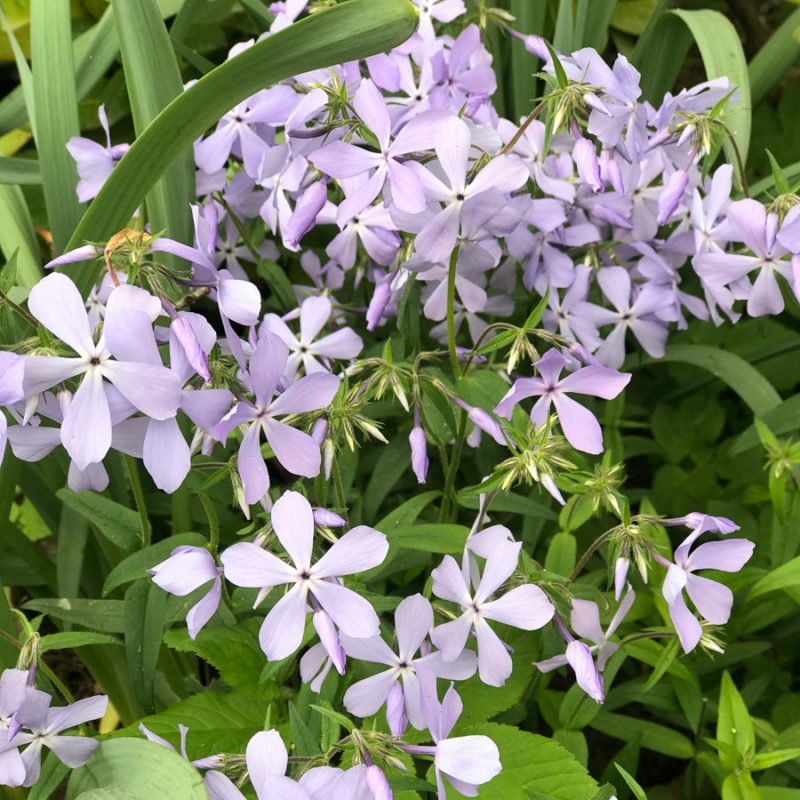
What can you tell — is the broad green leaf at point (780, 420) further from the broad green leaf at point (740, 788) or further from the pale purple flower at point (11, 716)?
the pale purple flower at point (11, 716)

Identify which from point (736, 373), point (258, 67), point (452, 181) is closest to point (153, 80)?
point (258, 67)

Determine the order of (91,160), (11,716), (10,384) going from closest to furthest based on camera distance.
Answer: (10,384)
(11,716)
(91,160)

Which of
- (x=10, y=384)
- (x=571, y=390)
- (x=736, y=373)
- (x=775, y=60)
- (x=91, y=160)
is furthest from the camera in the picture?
(x=775, y=60)

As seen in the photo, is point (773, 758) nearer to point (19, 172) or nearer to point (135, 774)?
point (135, 774)

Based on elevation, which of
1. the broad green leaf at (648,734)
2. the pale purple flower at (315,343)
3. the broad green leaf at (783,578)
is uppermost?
the pale purple flower at (315,343)

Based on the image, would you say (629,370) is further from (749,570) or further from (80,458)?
(80,458)

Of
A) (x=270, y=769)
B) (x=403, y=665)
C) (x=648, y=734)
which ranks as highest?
(x=270, y=769)

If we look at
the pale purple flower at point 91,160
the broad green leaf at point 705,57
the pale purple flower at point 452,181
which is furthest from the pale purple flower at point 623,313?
the pale purple flower at point 91,160
